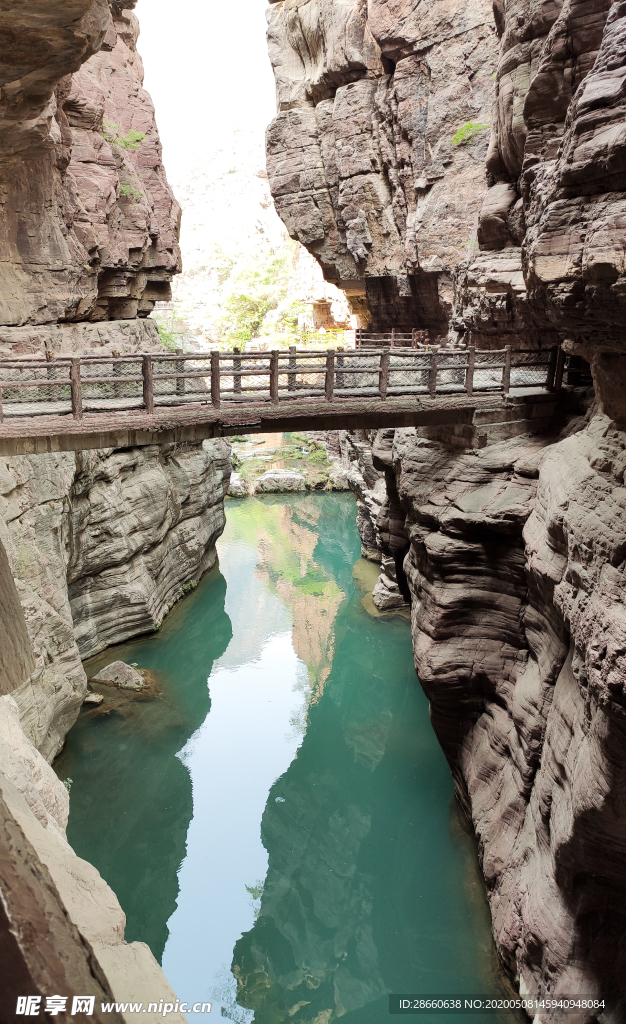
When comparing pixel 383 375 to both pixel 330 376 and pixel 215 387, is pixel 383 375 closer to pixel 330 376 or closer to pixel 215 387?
pixel 330 376

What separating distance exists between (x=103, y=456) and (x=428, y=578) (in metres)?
8.00

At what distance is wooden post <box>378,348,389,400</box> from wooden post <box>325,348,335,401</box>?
2.63ft

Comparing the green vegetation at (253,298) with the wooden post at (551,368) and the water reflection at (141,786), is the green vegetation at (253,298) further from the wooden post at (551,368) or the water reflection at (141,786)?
the wooden post at (551,368)

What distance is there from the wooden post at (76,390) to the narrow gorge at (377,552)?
5.82 feet

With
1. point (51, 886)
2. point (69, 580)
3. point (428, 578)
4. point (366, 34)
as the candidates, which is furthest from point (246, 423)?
point (366, 34)

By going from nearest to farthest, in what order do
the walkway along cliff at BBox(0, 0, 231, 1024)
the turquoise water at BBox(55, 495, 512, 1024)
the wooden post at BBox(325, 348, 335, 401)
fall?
1. the walkway along cliff at BBox(0, 0, 231, 1024)
2. the turquoise water at BBox(55, 495, 512, 1024)
3. the wooden post at BBox(325, 348, 335, 401)

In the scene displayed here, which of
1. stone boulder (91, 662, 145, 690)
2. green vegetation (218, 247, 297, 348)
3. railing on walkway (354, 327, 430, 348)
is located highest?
green vegetation (218, 247, 297, 348)

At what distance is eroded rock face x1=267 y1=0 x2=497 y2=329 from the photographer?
1992cm

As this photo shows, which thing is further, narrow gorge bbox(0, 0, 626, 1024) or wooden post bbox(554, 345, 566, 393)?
wooden post bbox(554, 345, 566, 393)

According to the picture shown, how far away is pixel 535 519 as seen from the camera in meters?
8.32

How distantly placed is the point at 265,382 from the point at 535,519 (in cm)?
512

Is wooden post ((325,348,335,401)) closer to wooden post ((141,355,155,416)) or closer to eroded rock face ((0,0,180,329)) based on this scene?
wooden post ((141,355,155,416))

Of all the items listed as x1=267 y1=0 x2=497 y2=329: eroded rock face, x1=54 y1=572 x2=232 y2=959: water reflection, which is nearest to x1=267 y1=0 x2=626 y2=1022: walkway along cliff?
x1=267 y1=0 x2=497 y2=329: eroded rock face

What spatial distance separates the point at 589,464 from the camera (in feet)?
23.2
